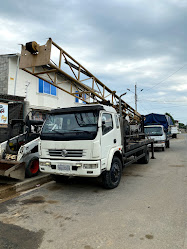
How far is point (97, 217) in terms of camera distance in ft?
11.2

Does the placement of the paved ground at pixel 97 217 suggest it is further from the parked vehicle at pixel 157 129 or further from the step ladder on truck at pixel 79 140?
the parked vehicle at pixel 157 129

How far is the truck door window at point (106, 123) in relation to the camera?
474cm

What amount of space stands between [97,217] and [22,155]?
338cm

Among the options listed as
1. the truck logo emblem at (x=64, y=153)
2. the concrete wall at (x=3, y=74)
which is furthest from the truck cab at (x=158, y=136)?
the concrete wall at (x=3, y=74)

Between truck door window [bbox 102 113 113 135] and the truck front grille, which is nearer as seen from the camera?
the truck front grille

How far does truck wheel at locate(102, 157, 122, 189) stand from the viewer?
4828mm

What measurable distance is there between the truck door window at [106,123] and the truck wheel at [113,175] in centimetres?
89

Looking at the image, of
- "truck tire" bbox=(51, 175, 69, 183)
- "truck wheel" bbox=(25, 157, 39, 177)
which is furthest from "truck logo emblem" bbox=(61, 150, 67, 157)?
"truck wheel" bbox=(25, 157, 39, 177)

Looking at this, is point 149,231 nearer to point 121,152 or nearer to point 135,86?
point 121,152

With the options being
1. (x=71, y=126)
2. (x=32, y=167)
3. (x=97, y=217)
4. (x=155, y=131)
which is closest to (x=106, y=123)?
(x=71, y=126)

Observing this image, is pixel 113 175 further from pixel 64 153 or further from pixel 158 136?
pixel 158 136

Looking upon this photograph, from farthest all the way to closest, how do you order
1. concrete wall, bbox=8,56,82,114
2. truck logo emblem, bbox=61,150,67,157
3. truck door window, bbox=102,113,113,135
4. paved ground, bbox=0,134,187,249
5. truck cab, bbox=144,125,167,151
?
truck cab, bbox=144,125,167,151
concrete wall, bbox=8,56,82,114
truck door window, bbox=102,113,113,135
truck logo emblem, bbox=61,150,67,157
paved ground, bbox=0,134,187,249

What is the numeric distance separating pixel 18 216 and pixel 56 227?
0.93 meters

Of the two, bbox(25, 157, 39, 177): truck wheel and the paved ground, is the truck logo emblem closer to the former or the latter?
the paved ground
